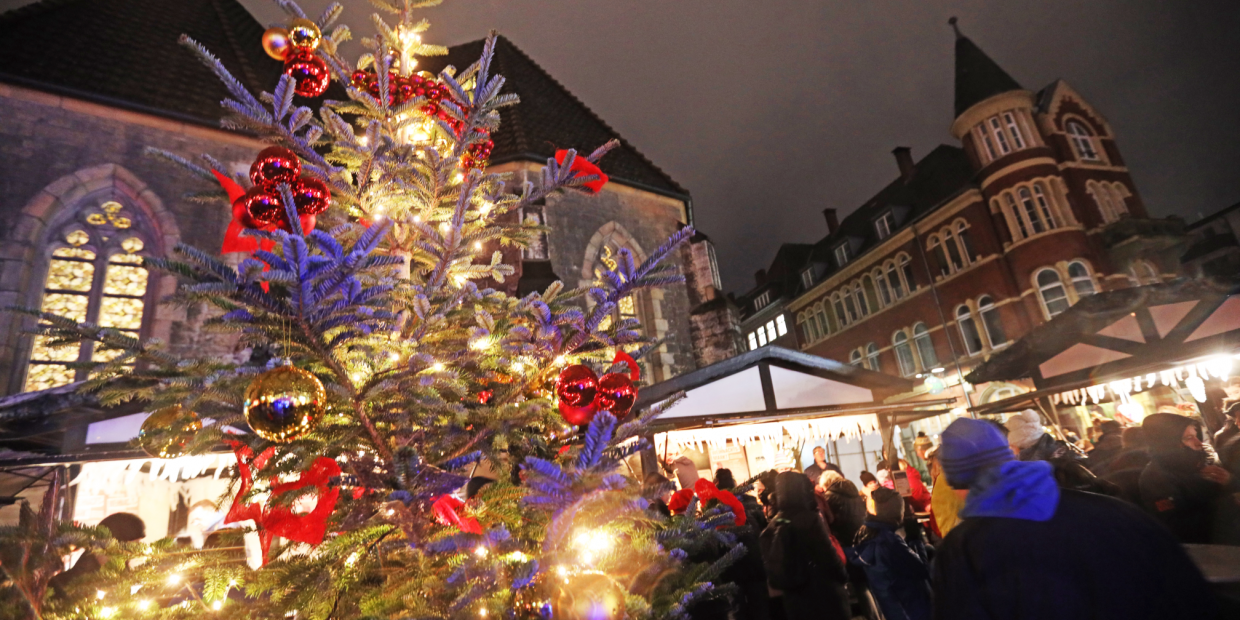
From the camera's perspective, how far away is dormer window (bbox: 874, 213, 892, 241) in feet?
89.6

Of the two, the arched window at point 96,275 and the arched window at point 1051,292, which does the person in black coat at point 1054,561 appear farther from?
the arched window at point 1051,292

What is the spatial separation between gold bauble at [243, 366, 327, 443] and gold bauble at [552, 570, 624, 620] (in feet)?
2.92

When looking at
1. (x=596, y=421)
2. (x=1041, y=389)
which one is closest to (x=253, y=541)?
(x=596, y=421)

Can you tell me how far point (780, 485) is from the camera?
13.3 ft

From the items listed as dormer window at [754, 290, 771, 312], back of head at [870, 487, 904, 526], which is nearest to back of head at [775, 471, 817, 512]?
back of head at [870, 487, 904, 526]

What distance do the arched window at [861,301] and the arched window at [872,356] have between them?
5.49ft

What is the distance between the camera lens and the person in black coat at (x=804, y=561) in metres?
3.95

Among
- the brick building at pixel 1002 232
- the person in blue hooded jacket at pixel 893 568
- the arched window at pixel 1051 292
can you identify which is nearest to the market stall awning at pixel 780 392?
the person in blue hooded jacket at pixel 893 568

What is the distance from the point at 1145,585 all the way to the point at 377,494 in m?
2.67

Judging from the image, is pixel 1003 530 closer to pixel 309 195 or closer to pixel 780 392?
pixel 309 195

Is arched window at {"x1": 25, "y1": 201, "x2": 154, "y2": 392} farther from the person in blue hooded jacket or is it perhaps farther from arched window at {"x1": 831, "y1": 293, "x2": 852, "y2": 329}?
arched window at {"x1": 831, "y1": 293, "x2": 852, "y2": 329}

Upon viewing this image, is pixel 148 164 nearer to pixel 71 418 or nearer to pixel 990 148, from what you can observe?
pixel 71 418

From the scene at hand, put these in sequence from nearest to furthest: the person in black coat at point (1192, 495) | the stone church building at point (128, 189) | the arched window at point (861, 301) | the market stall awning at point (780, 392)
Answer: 1. the person in black coat at point (1192, 495)
2. the stone church building at point (128, 189)
3. the market stall awning at point (780, 392)
4. the arched window at point (861, 301)

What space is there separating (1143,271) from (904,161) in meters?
12.3
